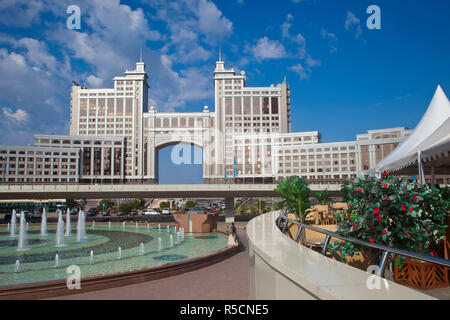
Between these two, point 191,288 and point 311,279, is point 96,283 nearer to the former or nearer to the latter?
point 191,288

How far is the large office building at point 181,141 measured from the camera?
92625 mm

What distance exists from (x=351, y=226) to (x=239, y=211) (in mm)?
50868

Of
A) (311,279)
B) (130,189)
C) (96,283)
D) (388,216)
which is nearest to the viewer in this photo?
(311,279)

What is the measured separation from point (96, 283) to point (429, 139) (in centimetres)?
1027

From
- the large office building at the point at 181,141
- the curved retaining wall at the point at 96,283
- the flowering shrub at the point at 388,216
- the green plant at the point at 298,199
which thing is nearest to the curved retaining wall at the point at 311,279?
the flowering shrub at the point at 388,216

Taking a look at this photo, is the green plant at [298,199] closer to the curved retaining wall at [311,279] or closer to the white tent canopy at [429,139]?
the white tent canopy at [429,139]

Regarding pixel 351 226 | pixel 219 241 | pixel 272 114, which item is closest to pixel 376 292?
pixel 351 226

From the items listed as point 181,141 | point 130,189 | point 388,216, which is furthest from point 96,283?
point 181,141

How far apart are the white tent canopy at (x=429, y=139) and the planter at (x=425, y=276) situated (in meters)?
3.75

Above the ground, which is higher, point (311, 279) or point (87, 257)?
point (311, 279)

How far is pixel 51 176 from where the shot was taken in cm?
9400

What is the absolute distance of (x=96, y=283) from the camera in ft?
30.0
